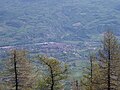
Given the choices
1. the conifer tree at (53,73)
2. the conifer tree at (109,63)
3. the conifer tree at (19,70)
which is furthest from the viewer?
the conifer tree at (19,70)

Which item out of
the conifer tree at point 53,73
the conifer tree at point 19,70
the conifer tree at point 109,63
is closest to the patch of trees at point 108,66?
the conifer tree at point 109,63

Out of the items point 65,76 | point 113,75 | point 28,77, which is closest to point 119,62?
point 113,75

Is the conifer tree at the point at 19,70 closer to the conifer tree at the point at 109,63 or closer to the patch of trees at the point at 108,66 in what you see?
the patch of trees at the point at 108,66

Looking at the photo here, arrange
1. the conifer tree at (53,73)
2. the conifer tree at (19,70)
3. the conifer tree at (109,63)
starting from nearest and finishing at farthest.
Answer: the conifer tree at (109,63) → the conifer tree at (53,73) → the conifer tree at (19,70)

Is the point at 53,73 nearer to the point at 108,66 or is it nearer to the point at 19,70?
the point at 19,70

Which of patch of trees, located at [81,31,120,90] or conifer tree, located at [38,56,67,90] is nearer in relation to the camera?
patch of trees, located at [81,31,120,90]

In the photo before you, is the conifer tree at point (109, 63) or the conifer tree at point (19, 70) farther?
the conifer tree at point (19, 70)

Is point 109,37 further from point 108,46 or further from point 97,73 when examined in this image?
point 97,73

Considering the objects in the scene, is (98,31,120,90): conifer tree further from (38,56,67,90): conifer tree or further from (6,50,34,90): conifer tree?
(6,50,34,90): conifer tree

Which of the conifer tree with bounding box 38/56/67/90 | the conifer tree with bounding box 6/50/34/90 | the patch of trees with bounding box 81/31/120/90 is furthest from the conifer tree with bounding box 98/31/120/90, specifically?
the conifer tree with bounding box 6/50/34/90

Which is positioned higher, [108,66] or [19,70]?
[108,66]

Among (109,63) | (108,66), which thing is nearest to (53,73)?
(108,66)
